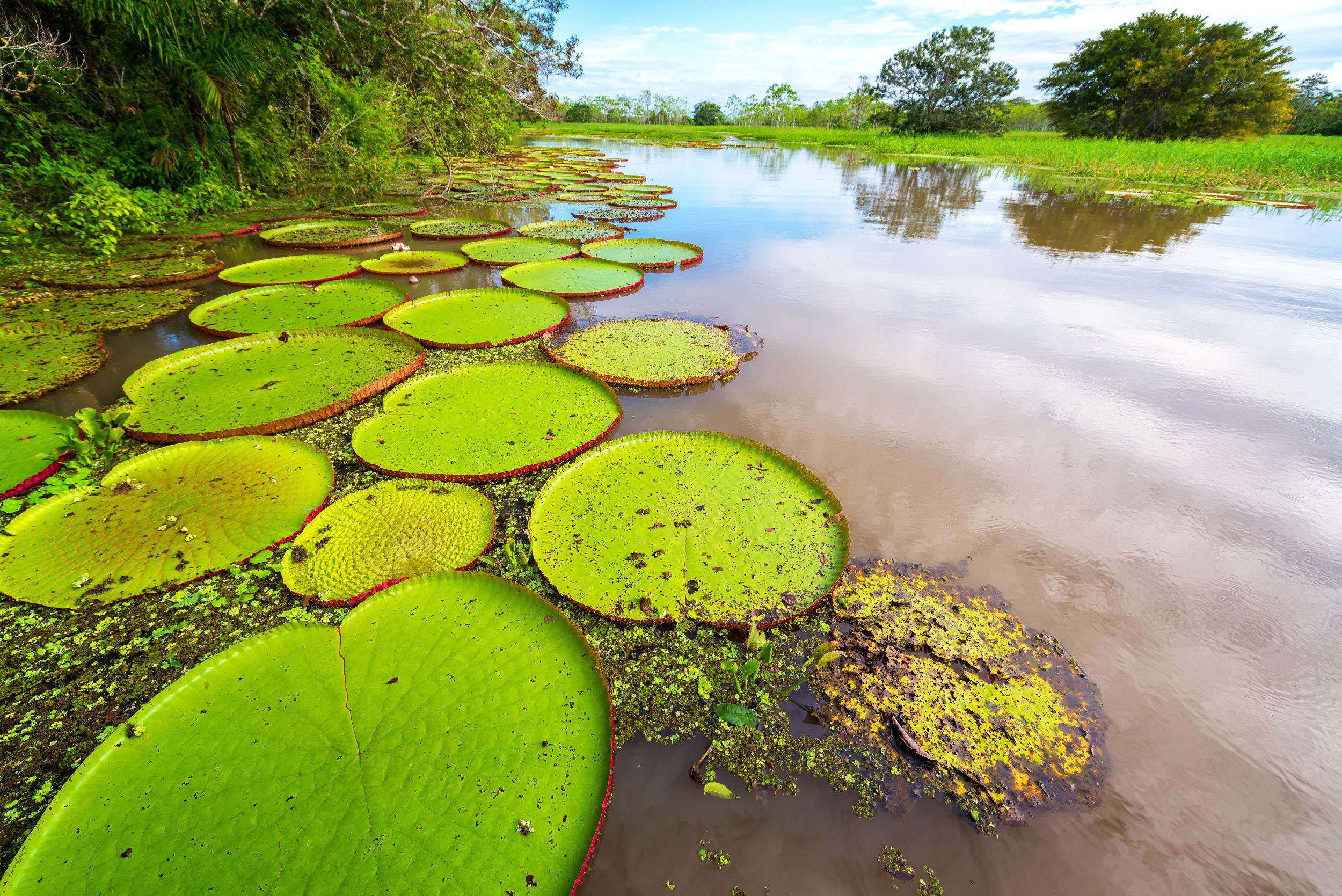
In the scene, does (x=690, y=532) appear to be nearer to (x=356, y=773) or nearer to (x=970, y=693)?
(x=970, y=693)

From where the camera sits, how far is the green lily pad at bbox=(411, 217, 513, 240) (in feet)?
18.0

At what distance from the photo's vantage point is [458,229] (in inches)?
227

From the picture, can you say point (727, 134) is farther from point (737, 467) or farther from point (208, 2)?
point (737, 467)

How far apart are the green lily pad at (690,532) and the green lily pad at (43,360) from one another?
9.02 ft

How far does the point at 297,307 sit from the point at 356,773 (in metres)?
3.52

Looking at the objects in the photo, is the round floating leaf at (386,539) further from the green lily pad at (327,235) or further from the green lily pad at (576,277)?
the green lily pad at (327,235)

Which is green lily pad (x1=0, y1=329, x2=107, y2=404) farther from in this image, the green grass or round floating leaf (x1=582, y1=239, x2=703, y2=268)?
the green grass

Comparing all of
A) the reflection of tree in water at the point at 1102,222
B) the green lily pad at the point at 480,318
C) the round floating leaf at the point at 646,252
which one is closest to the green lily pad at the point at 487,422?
the green lily pad at the point at 480,318

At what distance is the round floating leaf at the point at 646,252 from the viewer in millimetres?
4738

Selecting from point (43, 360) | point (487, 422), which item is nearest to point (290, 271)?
point (43, 360)

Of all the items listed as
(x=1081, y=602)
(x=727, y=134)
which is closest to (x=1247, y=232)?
(x=1081, y=602)

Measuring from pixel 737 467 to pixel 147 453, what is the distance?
2314mm

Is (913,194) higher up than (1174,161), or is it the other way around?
(1174,161)

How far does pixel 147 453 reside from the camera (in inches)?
72.4
